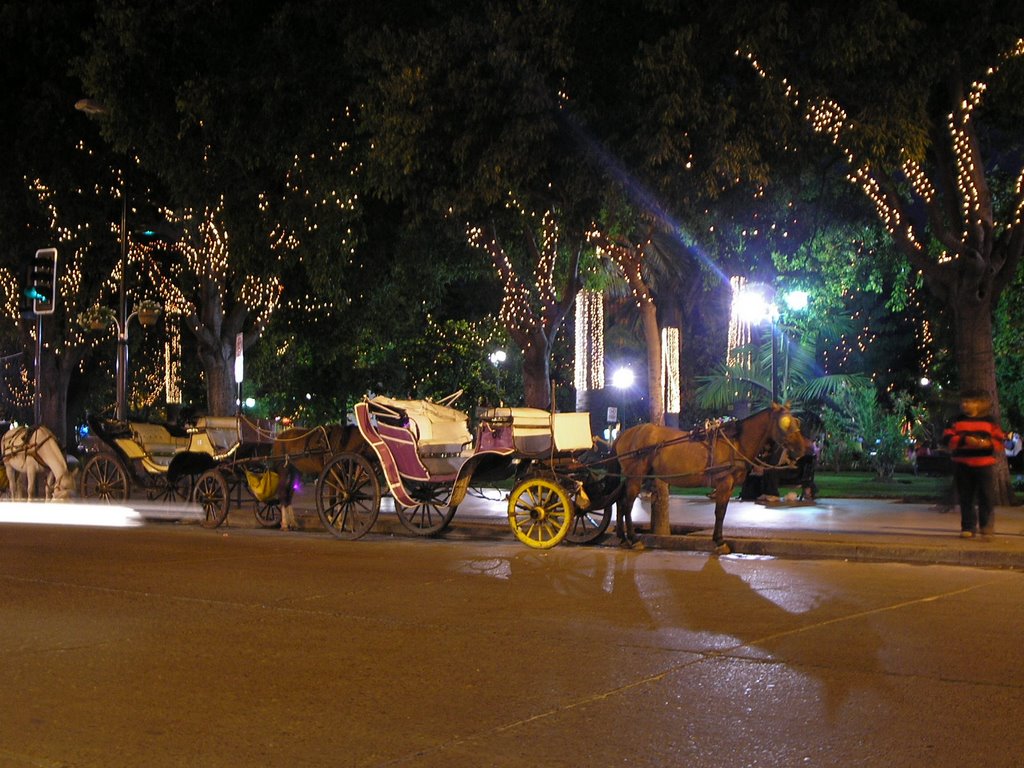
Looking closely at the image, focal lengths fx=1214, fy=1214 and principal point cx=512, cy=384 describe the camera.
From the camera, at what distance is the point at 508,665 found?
25.5ft

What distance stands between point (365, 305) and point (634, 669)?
24898mm

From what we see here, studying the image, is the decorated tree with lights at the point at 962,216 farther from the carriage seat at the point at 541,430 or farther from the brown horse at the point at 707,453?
the carriage seat at the point at 541,430

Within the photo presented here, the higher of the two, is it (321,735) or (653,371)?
(653,371)

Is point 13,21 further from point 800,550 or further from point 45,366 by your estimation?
point 800,550

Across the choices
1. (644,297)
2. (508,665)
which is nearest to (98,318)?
(644,297)

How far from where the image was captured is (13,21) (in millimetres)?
26953

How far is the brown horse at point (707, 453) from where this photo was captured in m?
14.1

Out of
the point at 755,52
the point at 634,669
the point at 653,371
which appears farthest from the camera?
the point at 653,371

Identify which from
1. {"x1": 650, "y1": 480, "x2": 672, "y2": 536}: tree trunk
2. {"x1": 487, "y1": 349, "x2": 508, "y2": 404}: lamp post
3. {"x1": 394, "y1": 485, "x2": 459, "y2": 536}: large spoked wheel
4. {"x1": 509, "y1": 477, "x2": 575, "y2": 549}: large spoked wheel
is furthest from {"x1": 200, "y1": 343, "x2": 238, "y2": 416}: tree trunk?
{"x1": 650, "y1": 480, "x2": 672, "y2": 536}: tree trunk

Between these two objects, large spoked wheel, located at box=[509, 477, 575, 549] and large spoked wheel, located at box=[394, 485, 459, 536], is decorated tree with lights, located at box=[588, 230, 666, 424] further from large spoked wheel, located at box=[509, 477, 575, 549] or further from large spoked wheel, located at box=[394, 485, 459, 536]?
large spoked wheel, located at box=[509, 477, 575, 549]

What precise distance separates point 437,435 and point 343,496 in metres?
1.68

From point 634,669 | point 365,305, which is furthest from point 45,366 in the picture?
point 634,669

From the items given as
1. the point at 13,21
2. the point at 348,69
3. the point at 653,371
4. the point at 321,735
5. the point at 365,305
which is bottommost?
the point at 321,735

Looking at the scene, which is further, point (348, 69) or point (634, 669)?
point (348, 69)
